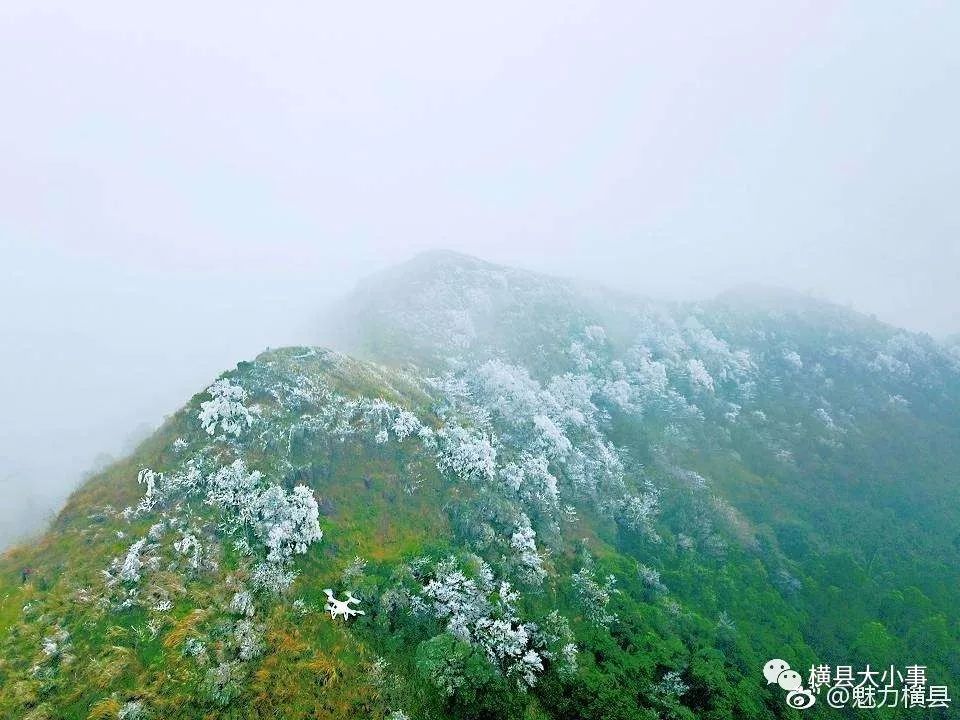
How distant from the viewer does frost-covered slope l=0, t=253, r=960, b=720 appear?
31.4 meters

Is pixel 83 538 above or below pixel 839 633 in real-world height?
above

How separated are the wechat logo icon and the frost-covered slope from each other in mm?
1157

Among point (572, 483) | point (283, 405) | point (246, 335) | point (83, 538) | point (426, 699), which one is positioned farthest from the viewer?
point (246, 335)

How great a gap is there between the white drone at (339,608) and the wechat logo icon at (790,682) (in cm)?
3553

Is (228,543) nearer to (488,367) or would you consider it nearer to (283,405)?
(283,405)

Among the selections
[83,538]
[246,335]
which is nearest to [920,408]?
[83,538]

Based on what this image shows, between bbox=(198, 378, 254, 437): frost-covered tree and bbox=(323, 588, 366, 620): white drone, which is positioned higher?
bbox=(198, 378, 254, 437): frost-covered tree

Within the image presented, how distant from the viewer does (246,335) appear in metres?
162

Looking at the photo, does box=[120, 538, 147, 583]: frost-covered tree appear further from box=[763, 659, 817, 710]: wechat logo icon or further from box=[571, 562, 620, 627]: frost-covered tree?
box=[763, 659, 817, 710]: wechat logo icon

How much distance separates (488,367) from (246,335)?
378 ft

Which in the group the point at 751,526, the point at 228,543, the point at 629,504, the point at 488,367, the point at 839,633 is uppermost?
the point at 488,367

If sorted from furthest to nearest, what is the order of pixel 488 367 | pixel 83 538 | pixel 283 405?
pixel 488 367, pixel 283 405, pixel 83 538

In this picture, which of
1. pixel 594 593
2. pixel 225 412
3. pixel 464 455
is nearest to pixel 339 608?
pixel 464 455

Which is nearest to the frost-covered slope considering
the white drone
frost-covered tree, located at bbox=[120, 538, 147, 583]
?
frost-covered tree, located at bbox=[120, 538, 147, 583]
